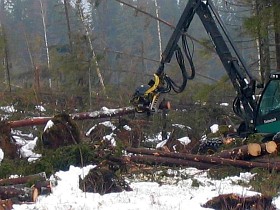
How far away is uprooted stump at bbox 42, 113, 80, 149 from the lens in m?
12.3

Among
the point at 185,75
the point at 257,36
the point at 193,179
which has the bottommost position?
the point at 193,179

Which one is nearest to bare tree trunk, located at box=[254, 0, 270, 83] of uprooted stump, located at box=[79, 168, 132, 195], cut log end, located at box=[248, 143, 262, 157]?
cut log end, located at box=[248, 143, 262, 157]

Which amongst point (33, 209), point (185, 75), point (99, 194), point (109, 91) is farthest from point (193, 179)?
point (109, 91)

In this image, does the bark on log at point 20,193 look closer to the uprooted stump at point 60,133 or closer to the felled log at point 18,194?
the felled log at point 18,194

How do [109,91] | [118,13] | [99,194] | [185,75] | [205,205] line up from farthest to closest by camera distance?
[118,13] → [109,91] → [185,75] → [99,194] → [205,205]

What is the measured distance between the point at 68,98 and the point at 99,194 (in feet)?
51.0

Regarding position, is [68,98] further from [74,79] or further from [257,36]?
[257,36]

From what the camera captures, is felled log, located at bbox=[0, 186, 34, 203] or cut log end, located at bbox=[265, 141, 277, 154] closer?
felled log, located at bbox=[0, 186, 34, 203]

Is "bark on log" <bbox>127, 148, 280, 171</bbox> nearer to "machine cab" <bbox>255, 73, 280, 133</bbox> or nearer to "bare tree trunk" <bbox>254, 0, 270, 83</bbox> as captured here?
"machine cab" <bbox>255, 73, 280, 133</bbox>

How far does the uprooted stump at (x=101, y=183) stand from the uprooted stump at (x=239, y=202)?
6.02ft

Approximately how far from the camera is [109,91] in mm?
A: 27547

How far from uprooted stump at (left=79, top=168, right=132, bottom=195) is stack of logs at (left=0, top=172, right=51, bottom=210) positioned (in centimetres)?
58

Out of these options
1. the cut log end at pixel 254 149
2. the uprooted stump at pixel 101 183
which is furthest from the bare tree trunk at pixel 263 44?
the uprooted stump at pixel 101 183

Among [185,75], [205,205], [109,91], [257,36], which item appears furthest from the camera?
[109,91]
